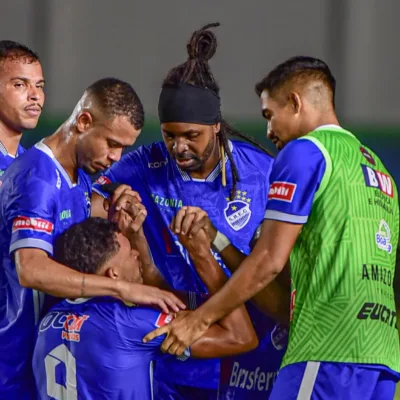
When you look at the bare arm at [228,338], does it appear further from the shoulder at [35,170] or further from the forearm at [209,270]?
the shoulder at [35,170]

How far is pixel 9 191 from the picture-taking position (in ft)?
12.4

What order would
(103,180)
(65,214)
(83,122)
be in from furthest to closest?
(103,180), (83,122), (65,214)

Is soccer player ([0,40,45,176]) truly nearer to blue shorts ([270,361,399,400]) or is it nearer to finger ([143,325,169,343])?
finger ([143,325,169,343])

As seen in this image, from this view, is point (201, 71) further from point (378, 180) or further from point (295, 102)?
point (378, 180)

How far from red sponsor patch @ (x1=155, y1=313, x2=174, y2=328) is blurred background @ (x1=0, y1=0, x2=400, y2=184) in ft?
18.2

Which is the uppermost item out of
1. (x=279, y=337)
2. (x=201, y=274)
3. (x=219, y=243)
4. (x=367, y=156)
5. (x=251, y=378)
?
(x=367, y=156)

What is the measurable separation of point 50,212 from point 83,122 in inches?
17.8

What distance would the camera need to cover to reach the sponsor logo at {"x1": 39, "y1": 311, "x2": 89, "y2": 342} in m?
3.47

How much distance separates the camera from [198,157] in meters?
4.43

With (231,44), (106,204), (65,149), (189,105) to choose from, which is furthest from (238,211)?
(231,44)

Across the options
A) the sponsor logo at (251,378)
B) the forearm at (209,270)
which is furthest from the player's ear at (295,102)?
the sponsor logo at (251,378)

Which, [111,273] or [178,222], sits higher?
[178,222]

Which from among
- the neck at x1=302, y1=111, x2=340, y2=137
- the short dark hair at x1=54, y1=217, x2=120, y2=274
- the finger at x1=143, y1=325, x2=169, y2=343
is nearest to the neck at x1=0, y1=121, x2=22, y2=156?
the short dark hair at x1=54, y1=217, x2=120, y2=274

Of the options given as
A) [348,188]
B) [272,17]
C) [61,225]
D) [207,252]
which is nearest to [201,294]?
[207,252]
